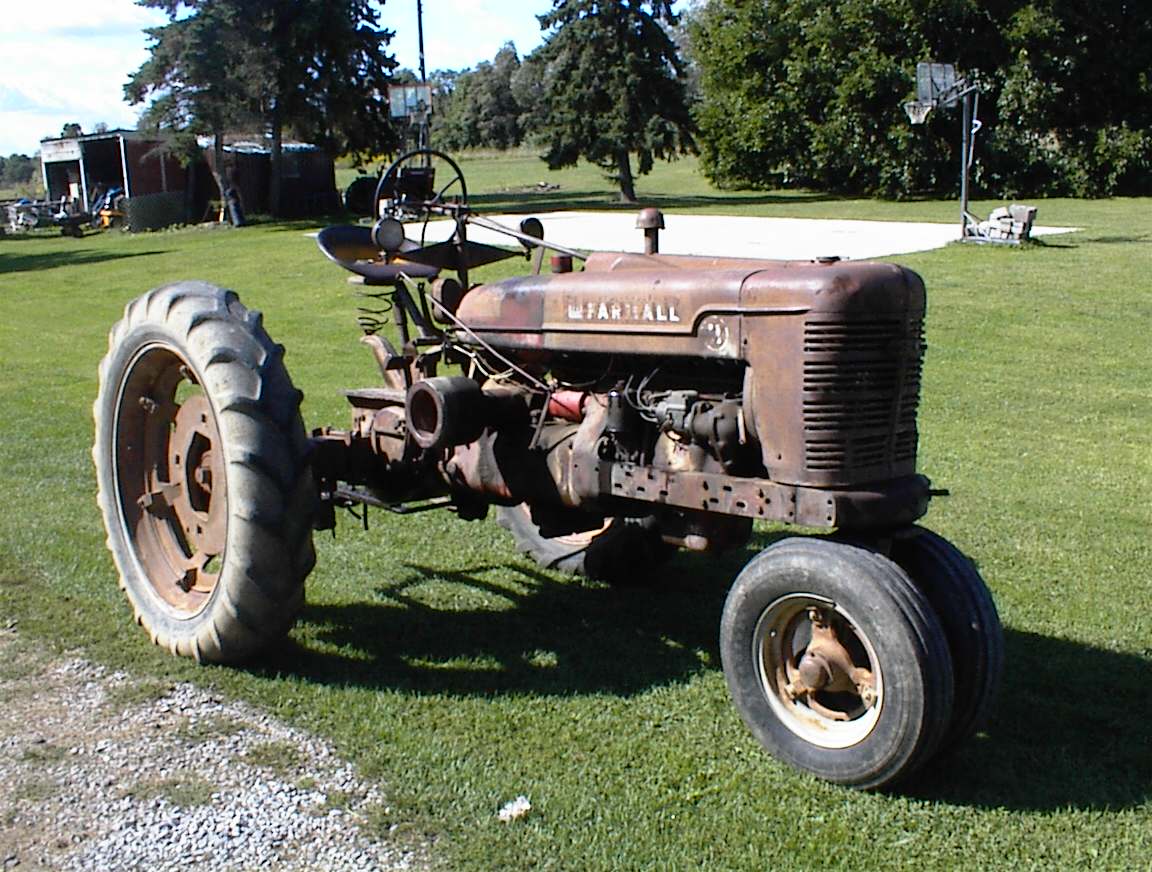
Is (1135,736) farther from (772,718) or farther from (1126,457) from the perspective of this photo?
(1126,457)

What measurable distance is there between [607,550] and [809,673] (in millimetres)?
1813

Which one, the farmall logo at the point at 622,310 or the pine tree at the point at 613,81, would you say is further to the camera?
the pine tree at the point at 613,81

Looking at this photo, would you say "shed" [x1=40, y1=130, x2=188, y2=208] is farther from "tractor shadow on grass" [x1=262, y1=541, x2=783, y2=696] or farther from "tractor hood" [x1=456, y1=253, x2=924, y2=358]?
"tractor hood" [x1=456, y1=253, x2=924, y2=358]

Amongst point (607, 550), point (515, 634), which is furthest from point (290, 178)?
point (515, 634)

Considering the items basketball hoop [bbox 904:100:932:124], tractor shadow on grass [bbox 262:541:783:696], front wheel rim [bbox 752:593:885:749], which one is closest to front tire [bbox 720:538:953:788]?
front wheel rim [bbox 752:593:885:749]

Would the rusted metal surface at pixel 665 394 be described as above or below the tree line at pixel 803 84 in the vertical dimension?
below

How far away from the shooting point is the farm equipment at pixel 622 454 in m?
3.79

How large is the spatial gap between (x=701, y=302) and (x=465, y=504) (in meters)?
1.76

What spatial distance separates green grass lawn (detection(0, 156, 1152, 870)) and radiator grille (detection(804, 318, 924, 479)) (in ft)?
3.25

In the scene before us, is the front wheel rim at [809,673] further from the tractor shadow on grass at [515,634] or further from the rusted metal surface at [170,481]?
the rusted metal surface at [170,481]

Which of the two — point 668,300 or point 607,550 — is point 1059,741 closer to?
point 668,300

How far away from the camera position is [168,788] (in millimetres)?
3906

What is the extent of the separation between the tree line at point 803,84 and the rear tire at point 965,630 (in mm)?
27942

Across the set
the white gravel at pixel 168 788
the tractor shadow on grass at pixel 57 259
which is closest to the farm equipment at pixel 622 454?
the white gravel at pixel 168 788
